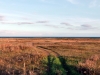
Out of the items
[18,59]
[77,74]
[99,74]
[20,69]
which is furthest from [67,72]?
[18,59]

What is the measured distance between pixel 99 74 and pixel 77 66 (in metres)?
3.72

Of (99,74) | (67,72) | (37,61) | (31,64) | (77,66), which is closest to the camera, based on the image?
(99,74)

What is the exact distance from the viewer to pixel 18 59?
30.8 m

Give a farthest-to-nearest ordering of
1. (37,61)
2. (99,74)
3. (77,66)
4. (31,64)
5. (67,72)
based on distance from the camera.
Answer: (37,61)
(31,64)
(77,66)
(67,72)
(99,74)

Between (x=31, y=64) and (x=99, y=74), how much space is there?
8.49 metres

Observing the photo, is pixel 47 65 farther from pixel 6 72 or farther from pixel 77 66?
pixel 6 72

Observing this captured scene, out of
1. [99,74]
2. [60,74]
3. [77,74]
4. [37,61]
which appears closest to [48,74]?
[60,74]

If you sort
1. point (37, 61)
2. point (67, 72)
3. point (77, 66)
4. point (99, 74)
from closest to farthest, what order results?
point (99, 74)
point (67, 72)
point (77, 66)
point (37, 61)

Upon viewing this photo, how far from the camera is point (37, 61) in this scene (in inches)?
1176

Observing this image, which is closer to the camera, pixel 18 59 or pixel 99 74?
pixel 99 74

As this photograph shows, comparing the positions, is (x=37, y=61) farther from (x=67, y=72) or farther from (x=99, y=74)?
(x=99, y=74)

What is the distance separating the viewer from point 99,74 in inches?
897

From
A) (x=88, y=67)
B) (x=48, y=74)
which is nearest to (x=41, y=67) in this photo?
(x=48, y=74)

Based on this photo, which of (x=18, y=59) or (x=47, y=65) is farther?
(x=18, y=59)
